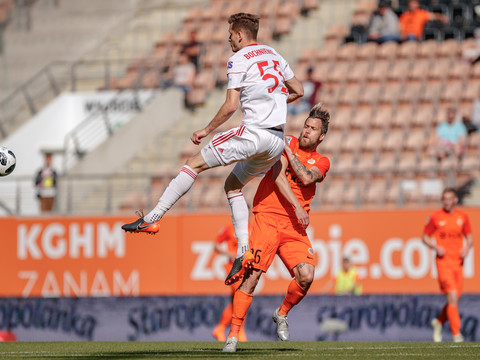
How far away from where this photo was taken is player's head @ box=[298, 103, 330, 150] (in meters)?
10.4

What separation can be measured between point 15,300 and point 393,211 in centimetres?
636

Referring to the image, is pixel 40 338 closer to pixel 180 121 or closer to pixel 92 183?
pixel 92 183

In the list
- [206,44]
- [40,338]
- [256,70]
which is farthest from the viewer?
[206,44]

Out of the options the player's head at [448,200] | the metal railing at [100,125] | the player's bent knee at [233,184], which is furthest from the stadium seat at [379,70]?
the player's bent knee at [233,184]

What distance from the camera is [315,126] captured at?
34.3ft

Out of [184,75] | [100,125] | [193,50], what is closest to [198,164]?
[184,75]

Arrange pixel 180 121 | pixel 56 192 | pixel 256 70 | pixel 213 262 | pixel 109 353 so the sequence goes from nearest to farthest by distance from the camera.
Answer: pixel 256 70 < pixel 109 353 < pixel 213 262 < pixel 56 192 < pixel 180 121

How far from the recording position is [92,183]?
21.2 m

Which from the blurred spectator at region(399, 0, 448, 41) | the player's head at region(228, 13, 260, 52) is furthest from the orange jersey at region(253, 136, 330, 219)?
the blurred spectator at region(399, 0, 448, 41)

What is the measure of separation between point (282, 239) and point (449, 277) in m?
4.54

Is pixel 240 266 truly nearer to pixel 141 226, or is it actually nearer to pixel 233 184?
pixel 233 184

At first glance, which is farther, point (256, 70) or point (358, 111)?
point (358, 111)

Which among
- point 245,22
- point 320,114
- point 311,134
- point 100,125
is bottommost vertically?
point 311,134

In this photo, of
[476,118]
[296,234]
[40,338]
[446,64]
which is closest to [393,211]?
[476,118]
